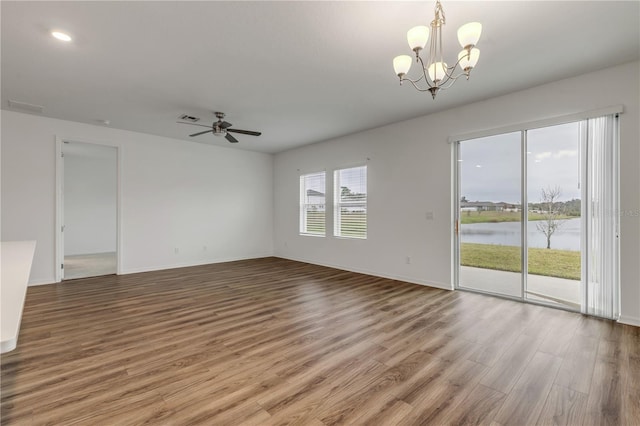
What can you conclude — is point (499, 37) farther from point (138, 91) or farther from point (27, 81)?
point (27, 81)

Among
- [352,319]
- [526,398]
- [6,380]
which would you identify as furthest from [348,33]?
[6,380]

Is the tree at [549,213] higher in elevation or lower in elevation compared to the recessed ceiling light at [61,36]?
lower

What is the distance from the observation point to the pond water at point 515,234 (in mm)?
3635

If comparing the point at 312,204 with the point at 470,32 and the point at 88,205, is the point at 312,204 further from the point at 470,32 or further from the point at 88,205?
the point at 88,205

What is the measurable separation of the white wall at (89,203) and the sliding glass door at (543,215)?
8.93m

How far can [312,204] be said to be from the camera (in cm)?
716

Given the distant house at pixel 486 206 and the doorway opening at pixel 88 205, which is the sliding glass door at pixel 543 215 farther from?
the doorway opening at pixel 88 205

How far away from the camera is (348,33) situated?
8.47 ft

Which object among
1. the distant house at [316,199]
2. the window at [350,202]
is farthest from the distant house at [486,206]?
the distant house at [316,199]

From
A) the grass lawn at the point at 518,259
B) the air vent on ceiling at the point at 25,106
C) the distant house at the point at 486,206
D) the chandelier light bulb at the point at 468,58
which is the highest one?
the air vent on ceiling at the point at 25,106

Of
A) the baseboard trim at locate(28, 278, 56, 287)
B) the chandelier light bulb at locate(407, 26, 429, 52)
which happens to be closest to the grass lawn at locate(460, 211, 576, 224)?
the chandelier light bulb at locate(407, 26, 429, 52)

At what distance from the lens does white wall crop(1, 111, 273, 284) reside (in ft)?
15.7

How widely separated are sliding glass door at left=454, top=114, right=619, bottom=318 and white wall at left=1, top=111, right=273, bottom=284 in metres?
5.11

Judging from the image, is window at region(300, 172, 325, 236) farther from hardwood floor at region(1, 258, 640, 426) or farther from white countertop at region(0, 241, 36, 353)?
white countertop at region(0, 241, 36, 353)
